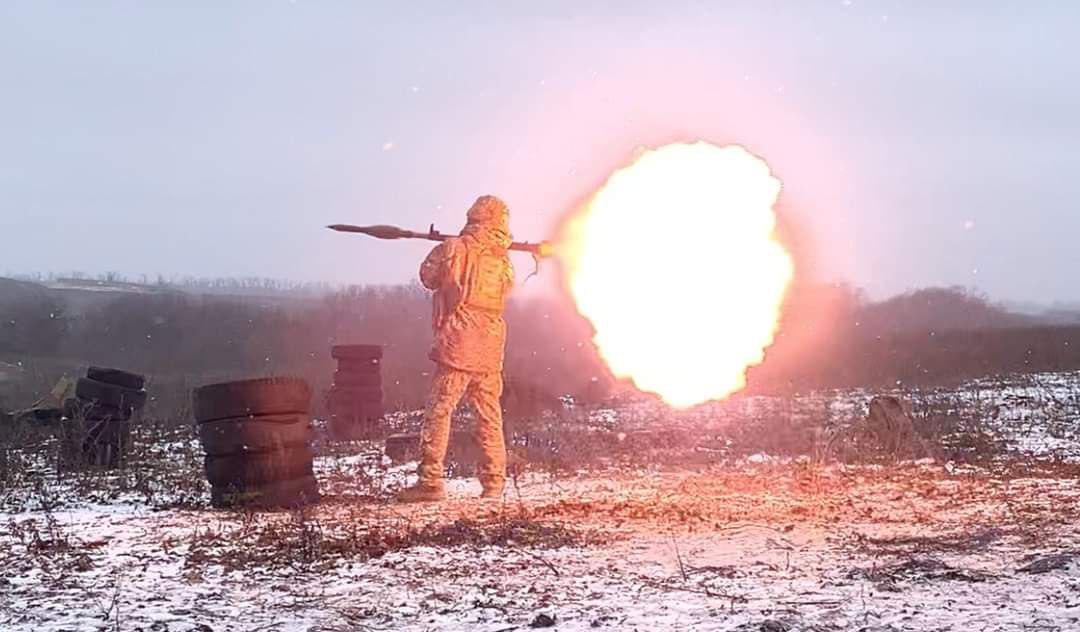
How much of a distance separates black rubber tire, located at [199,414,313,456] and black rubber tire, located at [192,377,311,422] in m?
0.07

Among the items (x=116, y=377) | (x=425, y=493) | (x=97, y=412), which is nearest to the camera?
(x=425, y=493)

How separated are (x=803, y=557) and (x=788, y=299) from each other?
5937 millimetres

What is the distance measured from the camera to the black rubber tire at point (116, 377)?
1494cm

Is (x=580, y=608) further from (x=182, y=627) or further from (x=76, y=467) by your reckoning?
(x=76, y=467)

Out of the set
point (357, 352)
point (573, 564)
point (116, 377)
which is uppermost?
point (357, 352)

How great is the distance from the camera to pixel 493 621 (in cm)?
600

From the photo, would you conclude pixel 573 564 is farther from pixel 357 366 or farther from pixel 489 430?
pixel 357 366

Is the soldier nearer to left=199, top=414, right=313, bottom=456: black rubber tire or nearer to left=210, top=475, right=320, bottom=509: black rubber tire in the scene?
left=210, top=475, right=320, bottom=509: black rubber tire

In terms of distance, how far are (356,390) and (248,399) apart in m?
9.66

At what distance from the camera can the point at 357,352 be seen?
2005 cm

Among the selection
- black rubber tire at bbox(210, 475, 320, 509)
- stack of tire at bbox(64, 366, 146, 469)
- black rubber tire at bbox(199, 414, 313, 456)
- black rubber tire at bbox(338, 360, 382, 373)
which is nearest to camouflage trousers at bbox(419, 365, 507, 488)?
black rubber tire at bbox(210, 475, 320, 509)

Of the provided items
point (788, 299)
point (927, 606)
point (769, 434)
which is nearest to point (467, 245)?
point (788, 299)

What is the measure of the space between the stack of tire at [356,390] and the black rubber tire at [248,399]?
8.83 meters

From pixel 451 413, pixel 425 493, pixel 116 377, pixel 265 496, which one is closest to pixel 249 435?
pixel 265 496
